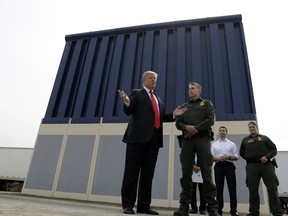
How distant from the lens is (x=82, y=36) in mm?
9172

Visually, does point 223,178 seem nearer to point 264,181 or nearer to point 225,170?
point 225,170

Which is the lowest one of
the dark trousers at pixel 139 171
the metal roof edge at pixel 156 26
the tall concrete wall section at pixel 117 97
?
the dark trousers at pixel 139 171

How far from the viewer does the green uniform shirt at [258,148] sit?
346 centimetres

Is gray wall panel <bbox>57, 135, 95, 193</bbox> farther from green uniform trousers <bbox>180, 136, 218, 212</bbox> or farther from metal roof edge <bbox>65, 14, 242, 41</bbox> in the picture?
green uniform trousers <bbox>180, 136, 218, 212</bbox>

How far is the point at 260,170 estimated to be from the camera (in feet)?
11.3

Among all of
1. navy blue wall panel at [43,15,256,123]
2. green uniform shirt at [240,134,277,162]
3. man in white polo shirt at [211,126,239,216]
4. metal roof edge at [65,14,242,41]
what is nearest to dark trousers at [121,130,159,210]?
man in white polo shirt at [211,126,239,216]

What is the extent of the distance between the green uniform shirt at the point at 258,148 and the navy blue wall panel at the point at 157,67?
2696mm

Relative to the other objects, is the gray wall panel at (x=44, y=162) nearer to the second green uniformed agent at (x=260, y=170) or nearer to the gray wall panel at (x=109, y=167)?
the gray wall panel at (x=109, y=167)

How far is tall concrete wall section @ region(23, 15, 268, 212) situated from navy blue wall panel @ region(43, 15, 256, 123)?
0.03 meters

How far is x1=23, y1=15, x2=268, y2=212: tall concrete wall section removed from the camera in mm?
6275

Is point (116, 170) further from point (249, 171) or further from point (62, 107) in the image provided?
point (249, 171)

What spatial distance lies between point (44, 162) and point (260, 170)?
19.7 feet

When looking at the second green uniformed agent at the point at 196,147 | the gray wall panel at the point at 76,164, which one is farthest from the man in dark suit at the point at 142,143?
the gray wall panel at the point at 76,164

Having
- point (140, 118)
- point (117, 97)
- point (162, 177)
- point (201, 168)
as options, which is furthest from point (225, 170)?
point (117, 97)
